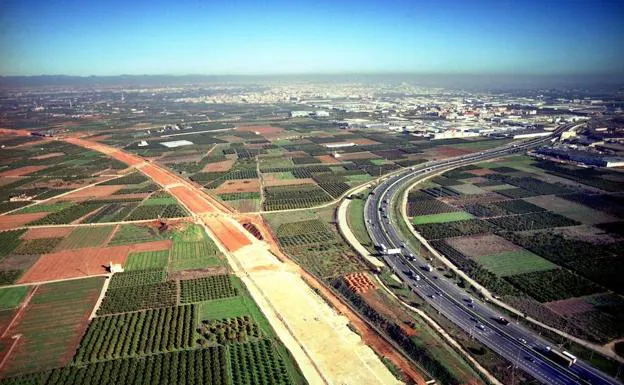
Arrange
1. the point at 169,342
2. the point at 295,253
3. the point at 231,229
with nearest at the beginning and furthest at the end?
the point at 169,342 < the point at 295,253 < the point at 231,229

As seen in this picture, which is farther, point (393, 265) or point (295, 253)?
point (295, 253)

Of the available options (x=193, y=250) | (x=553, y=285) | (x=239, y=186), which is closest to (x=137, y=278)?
(x=193, y=250)

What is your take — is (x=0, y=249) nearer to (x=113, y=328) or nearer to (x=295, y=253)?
(x=113, y=328)

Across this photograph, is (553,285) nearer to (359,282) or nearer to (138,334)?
(359,282)

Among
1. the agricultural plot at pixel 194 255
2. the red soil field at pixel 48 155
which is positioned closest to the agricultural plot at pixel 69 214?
the agricultural plot at pixel 194 255

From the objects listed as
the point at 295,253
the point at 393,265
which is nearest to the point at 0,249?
the point at 295,253

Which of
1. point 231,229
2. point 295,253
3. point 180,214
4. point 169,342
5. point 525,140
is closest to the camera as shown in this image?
point 169,342

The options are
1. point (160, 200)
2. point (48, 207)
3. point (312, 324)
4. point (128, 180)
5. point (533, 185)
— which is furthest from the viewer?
point (128, 180)
